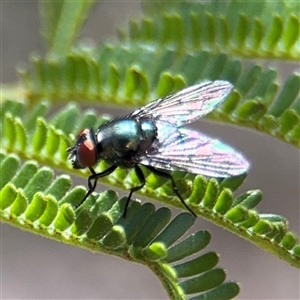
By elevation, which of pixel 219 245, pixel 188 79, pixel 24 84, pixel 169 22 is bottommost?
pixel 219 245

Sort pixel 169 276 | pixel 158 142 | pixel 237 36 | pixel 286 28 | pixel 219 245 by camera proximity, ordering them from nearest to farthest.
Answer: pixel 169 276
pixel 158 142
pixel 286 28
pixel 237 36
pixel 219 245

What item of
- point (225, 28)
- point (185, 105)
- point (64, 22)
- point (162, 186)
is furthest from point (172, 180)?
point (64, 22)

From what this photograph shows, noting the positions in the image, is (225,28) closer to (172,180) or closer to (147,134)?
(147,134)

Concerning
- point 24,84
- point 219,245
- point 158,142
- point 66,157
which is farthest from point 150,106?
point 219,245

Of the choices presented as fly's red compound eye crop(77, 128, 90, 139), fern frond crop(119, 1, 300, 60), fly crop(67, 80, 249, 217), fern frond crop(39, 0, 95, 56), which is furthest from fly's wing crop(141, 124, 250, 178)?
fern frond crop(39, 0, 95, 56)

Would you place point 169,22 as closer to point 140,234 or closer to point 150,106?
point 150,106

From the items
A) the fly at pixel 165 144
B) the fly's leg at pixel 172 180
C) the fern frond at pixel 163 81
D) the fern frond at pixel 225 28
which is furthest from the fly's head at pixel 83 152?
the fern frond at pixel 225 28
